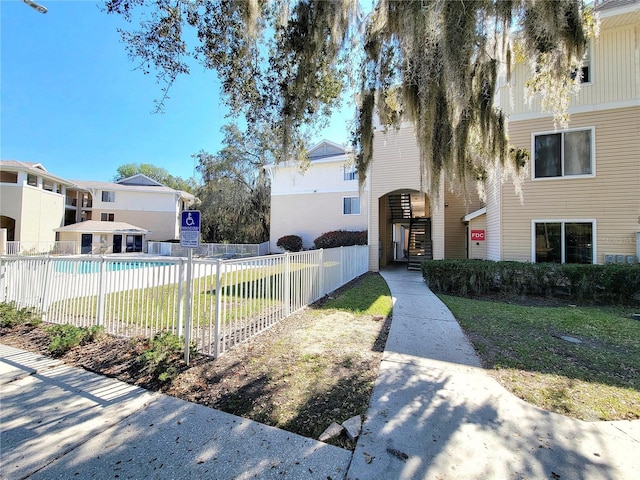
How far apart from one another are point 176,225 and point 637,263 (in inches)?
1371

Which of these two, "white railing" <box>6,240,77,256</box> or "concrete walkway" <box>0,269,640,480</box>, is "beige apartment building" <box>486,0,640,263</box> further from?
"white railing" <box>6,240,77,256</box>

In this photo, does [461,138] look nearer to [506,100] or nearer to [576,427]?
[576,427]

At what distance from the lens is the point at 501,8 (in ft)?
12.0

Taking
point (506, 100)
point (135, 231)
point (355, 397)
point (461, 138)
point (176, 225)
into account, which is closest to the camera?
point (355, 397)

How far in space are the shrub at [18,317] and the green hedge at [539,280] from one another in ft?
31.6

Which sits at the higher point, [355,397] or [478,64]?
[478,64]

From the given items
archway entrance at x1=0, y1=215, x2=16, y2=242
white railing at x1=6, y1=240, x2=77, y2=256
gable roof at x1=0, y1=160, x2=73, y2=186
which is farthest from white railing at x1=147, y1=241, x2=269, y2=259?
archway entrance at x1=0, y1=215, x2=16, y2=242

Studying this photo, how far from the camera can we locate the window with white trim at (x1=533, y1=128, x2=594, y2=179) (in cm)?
838

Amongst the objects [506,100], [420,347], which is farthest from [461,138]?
[506,100]

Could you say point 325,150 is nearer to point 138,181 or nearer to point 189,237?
point 189,237

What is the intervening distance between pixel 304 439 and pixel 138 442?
134 centimetres

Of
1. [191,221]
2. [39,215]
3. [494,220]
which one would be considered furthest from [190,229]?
[39,215]

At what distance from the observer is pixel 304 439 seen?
7.43ft

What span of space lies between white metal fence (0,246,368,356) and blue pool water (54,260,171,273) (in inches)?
0.6
